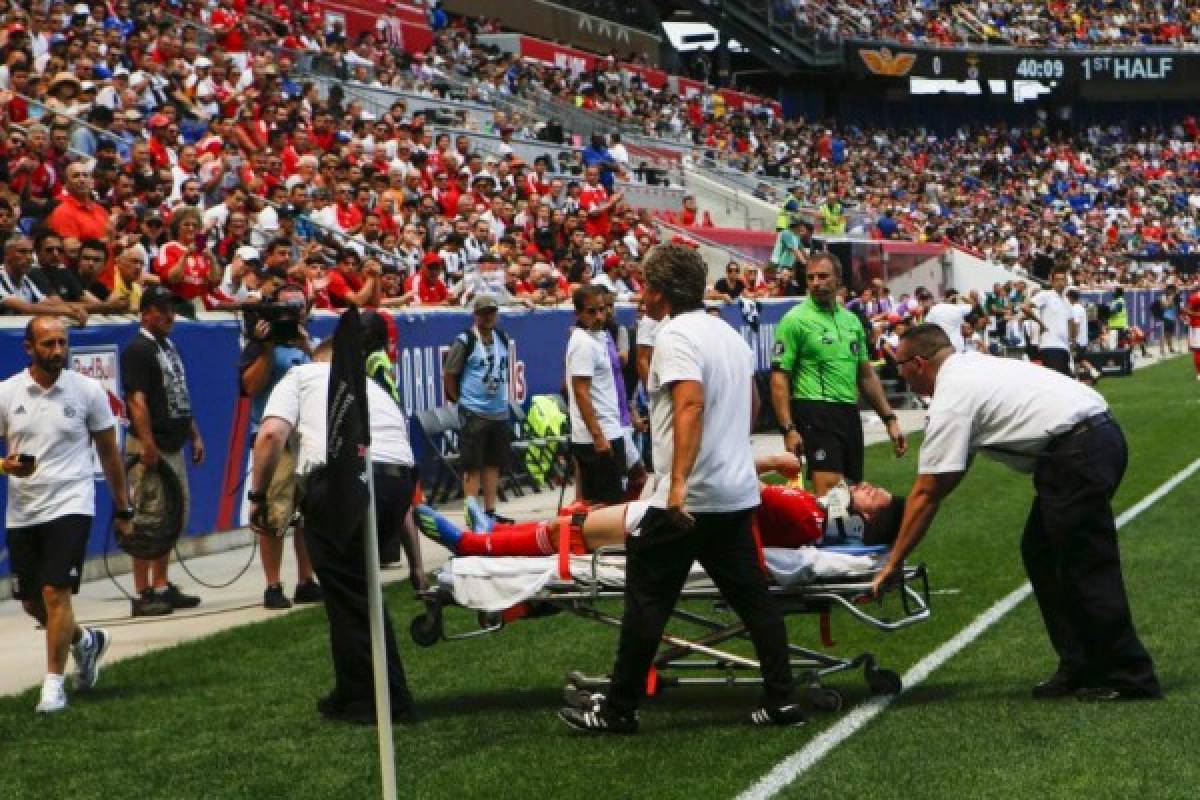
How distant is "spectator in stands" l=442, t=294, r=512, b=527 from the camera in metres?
16.1

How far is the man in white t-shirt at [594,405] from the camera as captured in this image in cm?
1280

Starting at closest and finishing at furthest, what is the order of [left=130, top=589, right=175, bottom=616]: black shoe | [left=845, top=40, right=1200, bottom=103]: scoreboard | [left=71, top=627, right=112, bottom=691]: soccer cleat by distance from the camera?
[left=71, top=627, right=112, bottom=691]: soccer cleat → [left=130, top=589, right=175, bottom=616]: black shoe → [left=845, top=40, right=1200, bottom=103]: scoreboard

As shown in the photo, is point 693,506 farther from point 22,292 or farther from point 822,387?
point 22,292

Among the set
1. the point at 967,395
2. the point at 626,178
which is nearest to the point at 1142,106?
the point at 626,178

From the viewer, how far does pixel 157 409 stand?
12.3 meters

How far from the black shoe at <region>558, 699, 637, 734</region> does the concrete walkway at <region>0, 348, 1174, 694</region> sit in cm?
320

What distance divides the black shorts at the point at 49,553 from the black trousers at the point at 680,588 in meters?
2.81

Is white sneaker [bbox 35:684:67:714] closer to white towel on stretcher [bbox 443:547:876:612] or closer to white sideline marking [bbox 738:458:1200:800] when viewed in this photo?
white towel on stretcher [bbox 443:547:876:612]

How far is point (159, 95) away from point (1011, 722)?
17.3 meters

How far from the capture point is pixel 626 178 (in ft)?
126

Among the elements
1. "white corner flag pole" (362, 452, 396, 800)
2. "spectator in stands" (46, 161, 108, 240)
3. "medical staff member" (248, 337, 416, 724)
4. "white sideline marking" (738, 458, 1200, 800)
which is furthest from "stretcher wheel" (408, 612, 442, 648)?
"spectator in stands" (46, 161, 108, 240)

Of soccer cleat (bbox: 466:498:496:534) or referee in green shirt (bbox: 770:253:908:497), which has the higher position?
referee in green shirt (bbox: 770:253:908:497)

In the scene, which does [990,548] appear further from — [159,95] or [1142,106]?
[1142,106]

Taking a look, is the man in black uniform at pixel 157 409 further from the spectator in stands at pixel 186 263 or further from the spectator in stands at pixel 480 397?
the spectator in stands at pixel 480 397
